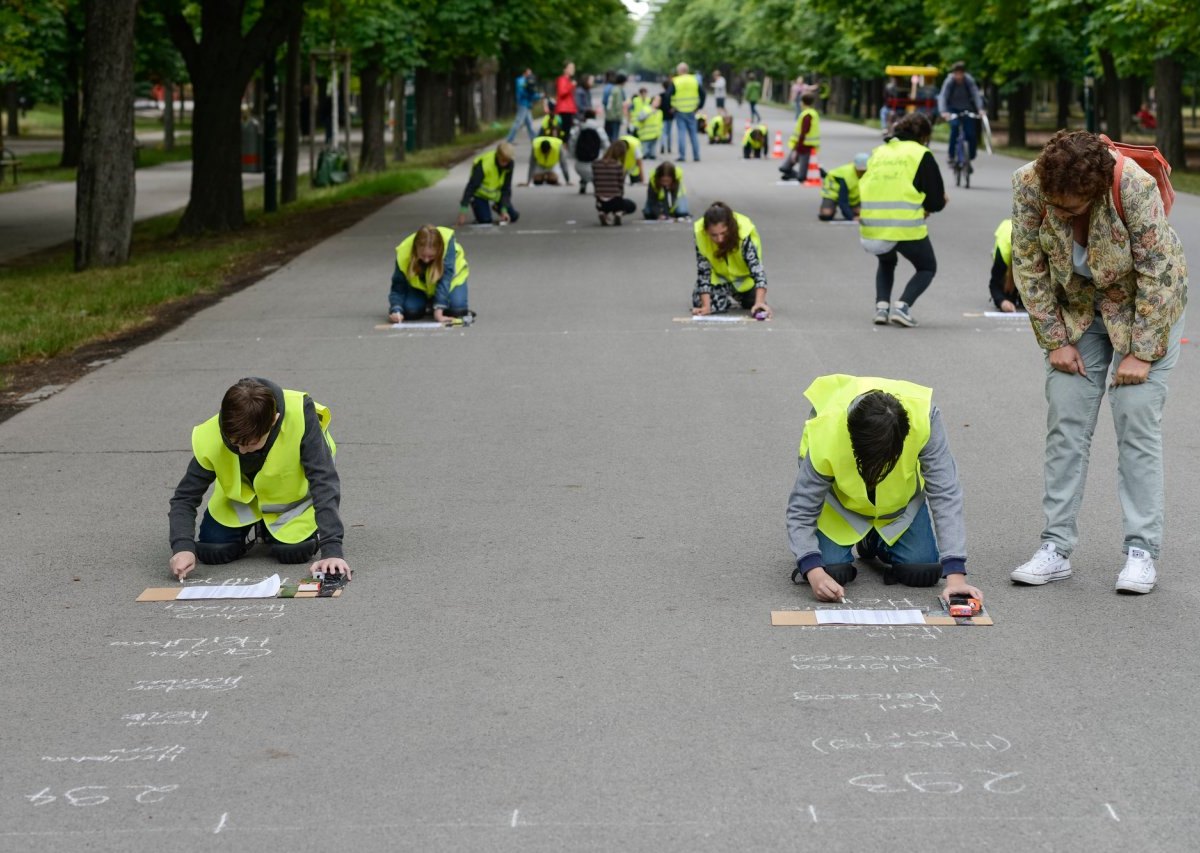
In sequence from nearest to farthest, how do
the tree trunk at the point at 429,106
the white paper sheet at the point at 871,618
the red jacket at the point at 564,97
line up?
the white paper sheet at the point at 871,618, the red jacket at the point at 564,97, the tree trunk at the point at 429,106

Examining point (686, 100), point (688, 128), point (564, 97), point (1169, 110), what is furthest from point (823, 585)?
point (564, 97)

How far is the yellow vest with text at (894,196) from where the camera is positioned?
13625 mm

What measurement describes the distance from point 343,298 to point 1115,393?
1099 centimetres

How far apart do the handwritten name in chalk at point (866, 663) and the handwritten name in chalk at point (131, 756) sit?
6.35 feet

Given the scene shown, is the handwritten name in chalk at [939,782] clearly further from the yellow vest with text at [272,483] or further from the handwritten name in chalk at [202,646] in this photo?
the yellow vest with text at [272,483]

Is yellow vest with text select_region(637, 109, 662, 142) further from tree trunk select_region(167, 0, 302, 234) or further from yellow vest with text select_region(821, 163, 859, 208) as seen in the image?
yellow vest with text select_region(821, 163, 859, 208)

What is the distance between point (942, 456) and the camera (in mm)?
6461

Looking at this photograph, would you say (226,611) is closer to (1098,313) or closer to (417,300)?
(1098,313)

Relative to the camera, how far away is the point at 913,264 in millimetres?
13953

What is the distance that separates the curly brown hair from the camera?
6160 mm

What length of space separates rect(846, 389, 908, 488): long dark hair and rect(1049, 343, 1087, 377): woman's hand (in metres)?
0.75

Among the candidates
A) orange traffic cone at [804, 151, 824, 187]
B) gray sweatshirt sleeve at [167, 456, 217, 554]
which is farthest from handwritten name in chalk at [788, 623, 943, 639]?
orange traffic cone at [804, 151, 824, 187]

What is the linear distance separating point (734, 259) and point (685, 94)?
23.6 m

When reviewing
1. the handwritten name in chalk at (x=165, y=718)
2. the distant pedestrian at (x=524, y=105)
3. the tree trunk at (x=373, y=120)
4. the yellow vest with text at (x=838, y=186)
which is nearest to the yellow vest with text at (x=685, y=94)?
the distant pedestrian at (x=524, y=105)
